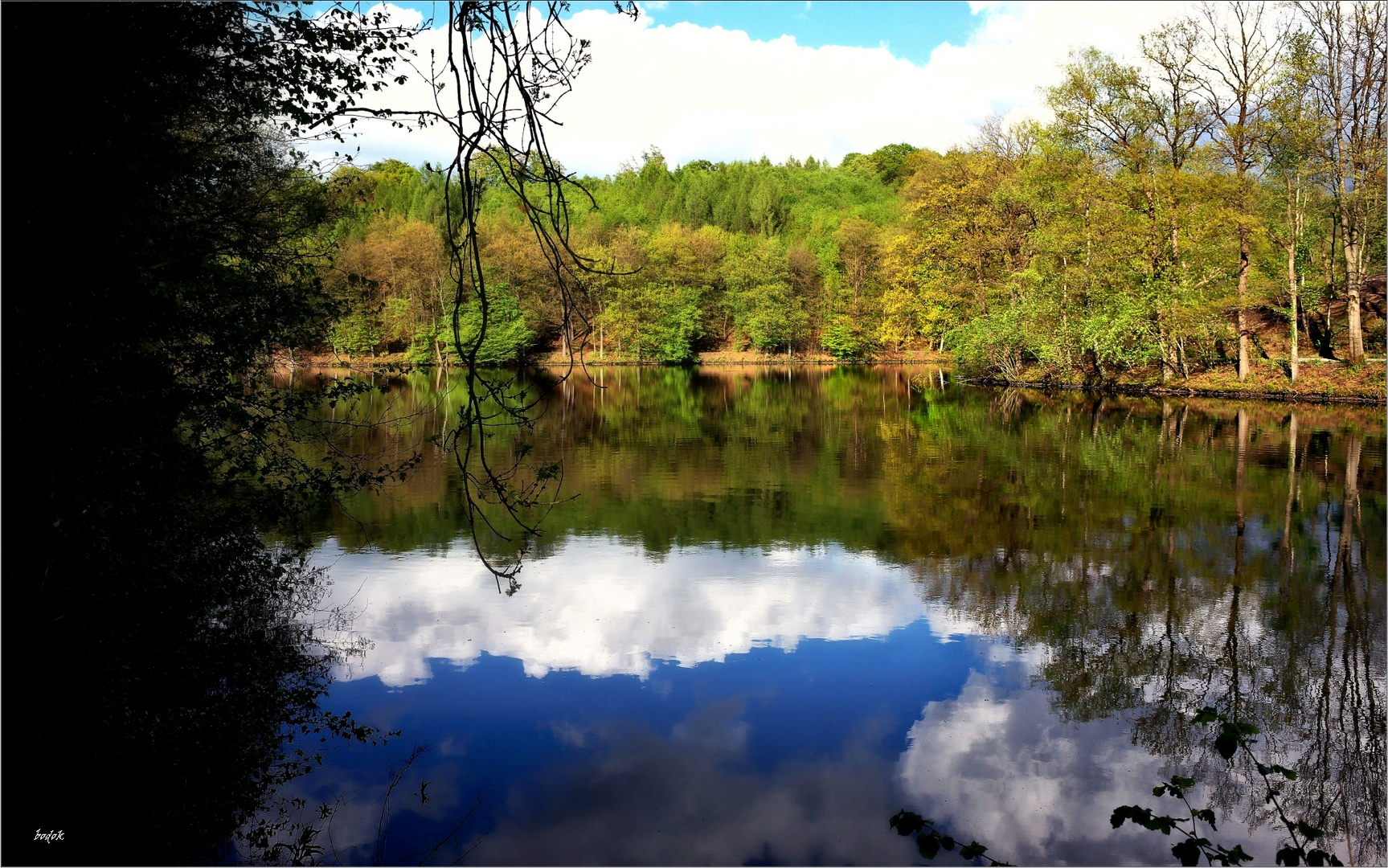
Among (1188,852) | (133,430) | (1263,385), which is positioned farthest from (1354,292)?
(133,430)

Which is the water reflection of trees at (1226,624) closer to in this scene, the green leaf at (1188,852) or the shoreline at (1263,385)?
the green leaf at (1188,852)

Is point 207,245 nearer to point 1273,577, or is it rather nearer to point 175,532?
point 175,532

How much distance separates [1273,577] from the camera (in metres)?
9.60

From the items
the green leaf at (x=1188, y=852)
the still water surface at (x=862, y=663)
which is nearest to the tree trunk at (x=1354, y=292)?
the still water surface at (x=862, y=663)

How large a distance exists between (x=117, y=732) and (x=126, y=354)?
1812 millimetres

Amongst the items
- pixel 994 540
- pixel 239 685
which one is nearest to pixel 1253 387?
pixel 994 540

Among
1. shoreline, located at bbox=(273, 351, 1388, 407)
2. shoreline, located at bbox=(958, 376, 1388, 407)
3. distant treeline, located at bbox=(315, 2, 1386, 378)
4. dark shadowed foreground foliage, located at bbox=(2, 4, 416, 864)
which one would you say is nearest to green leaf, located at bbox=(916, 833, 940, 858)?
dark shadowed foreground foliage, located at bbox=(2, 4, 416, 864)

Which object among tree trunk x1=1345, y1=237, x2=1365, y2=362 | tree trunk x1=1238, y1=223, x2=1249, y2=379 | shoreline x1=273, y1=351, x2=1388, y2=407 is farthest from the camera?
tree trunk x1=1238, y1=223, x2=1249, y2=379

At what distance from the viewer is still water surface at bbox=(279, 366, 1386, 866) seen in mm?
5430

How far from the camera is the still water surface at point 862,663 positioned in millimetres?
5430

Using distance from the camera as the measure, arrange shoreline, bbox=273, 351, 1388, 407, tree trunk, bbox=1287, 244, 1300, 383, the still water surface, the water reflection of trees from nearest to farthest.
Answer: the still water surface < the water reflection of trees < shoreline, bbox=273, 351, 1388, 407 < tree trunk, bbox=1287, 244, 1300, 383

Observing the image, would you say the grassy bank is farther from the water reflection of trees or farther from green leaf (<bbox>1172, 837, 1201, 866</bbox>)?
green leaf (<bbox>1172, 837, 1201, 866</bbox>)

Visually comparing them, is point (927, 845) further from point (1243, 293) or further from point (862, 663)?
point (1243, 293)

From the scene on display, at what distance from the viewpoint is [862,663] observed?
7.78m
